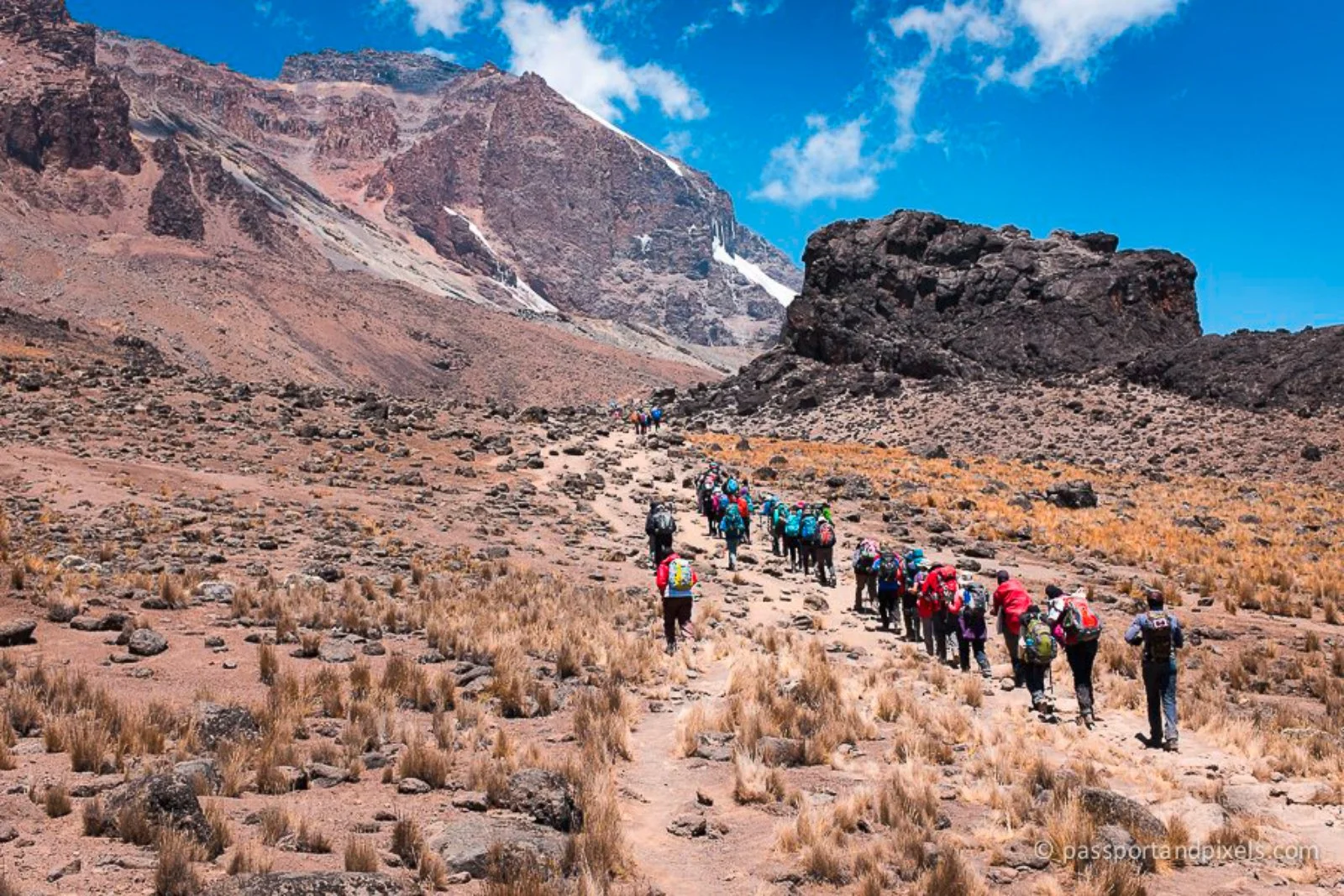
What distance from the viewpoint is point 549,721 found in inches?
387

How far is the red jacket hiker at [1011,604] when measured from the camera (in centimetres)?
1193

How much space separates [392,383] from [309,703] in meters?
86.5

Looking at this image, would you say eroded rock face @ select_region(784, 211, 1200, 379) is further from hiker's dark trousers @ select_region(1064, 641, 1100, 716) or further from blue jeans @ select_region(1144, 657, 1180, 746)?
blue jeans @ select_region(1144, 657, 1180, 746)

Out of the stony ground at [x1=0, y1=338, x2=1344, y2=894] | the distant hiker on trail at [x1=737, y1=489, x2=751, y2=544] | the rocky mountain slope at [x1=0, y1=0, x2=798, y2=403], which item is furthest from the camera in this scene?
the rocky mountain slope at [x1=0, y1=0, x2=798, y2=403]

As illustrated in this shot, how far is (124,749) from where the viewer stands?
7.35m

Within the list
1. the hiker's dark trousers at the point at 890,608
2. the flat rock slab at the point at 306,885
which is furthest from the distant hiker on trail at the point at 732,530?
the flat rock slab at the point at 306,885

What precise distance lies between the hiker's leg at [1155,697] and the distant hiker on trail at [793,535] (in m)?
12.0

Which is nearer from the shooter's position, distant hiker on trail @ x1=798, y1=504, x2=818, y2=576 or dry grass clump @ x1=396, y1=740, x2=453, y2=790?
dry grass clump @ x1=396, y1=740, x2=453, y2=790

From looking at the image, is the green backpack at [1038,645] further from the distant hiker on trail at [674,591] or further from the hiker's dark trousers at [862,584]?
the hiker's dark trousers at [862,584]

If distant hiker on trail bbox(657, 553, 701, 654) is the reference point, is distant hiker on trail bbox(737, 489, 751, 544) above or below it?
above

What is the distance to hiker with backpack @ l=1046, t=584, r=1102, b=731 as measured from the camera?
10.3 meters

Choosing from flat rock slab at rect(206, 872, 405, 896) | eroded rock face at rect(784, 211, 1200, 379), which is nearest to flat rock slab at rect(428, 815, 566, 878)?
flat rock slab at rect(206, 872, 405, 896)

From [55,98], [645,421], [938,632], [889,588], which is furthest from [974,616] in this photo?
[55,98]

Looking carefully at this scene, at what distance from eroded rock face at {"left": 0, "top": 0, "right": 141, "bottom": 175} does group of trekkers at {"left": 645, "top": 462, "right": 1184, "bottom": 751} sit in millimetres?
128770
